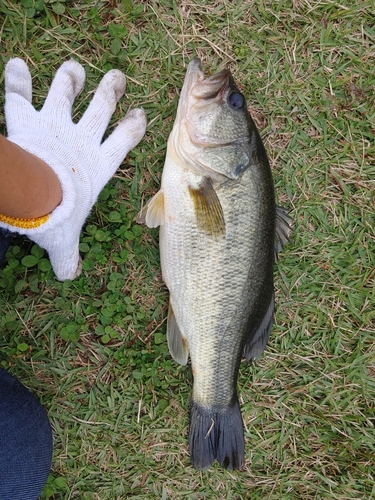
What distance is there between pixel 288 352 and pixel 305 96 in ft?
5.18

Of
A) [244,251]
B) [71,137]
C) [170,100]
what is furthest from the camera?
[170,100]

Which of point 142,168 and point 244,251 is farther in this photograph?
point 142,168

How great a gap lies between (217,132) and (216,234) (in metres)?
0.50

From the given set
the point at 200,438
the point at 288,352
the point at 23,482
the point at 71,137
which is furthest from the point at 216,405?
the point at 71,137

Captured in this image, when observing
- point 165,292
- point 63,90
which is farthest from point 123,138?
point 165,292

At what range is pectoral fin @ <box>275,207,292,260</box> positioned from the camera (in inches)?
96.7

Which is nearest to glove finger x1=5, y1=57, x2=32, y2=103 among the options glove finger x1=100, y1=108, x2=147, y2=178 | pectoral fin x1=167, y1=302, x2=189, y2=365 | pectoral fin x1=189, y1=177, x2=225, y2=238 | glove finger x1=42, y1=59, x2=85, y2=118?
glove finger x1=42, y1=59, x2=85, y2=118

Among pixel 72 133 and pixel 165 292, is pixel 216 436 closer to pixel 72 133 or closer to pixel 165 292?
pixel 165 292

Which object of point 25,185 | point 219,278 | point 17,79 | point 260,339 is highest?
point 17,79

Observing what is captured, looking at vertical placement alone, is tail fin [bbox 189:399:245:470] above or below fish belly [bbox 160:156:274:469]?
below

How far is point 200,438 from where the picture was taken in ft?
8.46

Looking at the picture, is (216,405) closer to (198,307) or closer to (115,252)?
(198,307)

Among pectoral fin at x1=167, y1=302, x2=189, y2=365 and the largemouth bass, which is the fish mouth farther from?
pectoral fin at x1=167, y1=302, x2=189, y2=365

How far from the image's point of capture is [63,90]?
2516 millimetres
